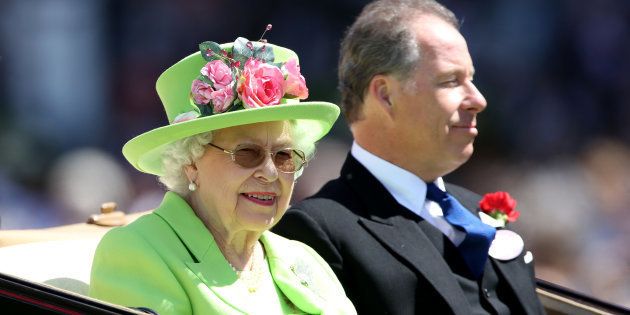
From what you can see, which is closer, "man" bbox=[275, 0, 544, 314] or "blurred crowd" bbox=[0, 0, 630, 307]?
"man" bbox=[275, 0, 544, 314]

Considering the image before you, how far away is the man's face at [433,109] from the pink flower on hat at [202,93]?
1106mm

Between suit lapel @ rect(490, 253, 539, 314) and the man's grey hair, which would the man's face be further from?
suit lapel @ rect(490, 253, 539, 314)

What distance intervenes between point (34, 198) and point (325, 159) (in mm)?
1626

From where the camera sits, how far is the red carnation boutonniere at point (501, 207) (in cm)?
428

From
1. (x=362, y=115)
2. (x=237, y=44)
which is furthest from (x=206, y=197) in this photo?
(x=362, y=115)

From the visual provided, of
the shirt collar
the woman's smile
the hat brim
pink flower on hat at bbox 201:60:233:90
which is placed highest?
pink flower on hat at bbox 201:60:233:90

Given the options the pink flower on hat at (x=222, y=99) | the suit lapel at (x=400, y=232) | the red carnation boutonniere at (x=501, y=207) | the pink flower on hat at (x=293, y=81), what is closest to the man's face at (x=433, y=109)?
the suit lapel at (x=400, y=232)

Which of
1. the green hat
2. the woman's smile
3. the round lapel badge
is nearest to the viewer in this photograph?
the green hat

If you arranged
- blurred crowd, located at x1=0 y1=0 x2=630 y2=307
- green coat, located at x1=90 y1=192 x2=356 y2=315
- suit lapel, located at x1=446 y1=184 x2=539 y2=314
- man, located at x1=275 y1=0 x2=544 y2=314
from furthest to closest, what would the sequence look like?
blurred crowd, located at x1=0 y1=0 x2=630 y2=307 → suit lapel, located at x1=446 y1=184 x2=539 y2=314 → man, located at x1=275 y1=0 x2=544 y2=314 → green coat, located at x1=90 y1=192 x2=356 y2=315

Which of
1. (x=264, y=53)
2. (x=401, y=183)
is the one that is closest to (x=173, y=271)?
(x=264, y=53)

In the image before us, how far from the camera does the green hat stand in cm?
306

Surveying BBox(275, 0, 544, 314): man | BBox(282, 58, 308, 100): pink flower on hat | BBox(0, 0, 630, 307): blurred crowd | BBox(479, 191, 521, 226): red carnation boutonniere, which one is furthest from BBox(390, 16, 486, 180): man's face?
BBox(0, 0, 630, 307): blurred crowd

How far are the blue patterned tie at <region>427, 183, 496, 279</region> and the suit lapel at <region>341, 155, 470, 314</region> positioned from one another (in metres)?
Answer: 0.14

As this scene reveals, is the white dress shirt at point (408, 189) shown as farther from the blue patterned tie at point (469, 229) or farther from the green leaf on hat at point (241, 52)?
the green leaf on hat at point (241, 52)
